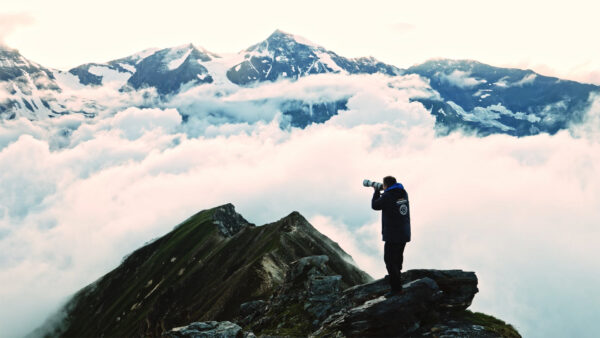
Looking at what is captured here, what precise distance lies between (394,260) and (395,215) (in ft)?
6.88

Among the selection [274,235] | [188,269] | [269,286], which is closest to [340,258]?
[274,235]

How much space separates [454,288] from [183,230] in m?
167

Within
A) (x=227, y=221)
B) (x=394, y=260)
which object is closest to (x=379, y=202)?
(x=394, y=260)

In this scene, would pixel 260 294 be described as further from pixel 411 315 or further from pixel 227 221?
pixel 227 221

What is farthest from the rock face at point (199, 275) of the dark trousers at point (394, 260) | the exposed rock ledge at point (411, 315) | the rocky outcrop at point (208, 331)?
the dark trousers at point (394, 260)

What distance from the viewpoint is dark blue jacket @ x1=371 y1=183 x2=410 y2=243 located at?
17.9 metres

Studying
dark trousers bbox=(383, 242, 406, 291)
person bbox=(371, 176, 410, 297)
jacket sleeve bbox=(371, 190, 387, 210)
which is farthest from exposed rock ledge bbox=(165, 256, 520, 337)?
jacket sleeve bbox=(371, 190, 387, 210)

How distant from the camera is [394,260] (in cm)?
1819

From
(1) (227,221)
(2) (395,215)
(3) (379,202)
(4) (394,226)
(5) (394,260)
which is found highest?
(3) (379,202)

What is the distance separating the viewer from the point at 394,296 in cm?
1831

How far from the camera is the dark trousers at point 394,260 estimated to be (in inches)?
714

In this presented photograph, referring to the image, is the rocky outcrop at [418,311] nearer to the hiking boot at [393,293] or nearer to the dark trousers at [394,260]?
the hiking boot at [393,293]

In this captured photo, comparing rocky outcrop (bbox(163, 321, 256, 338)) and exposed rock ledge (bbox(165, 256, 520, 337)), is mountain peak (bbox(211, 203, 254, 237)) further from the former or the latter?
exposed rock ledge (bbox(165, 256, 520, 337))

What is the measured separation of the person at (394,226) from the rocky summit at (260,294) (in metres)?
1.24
